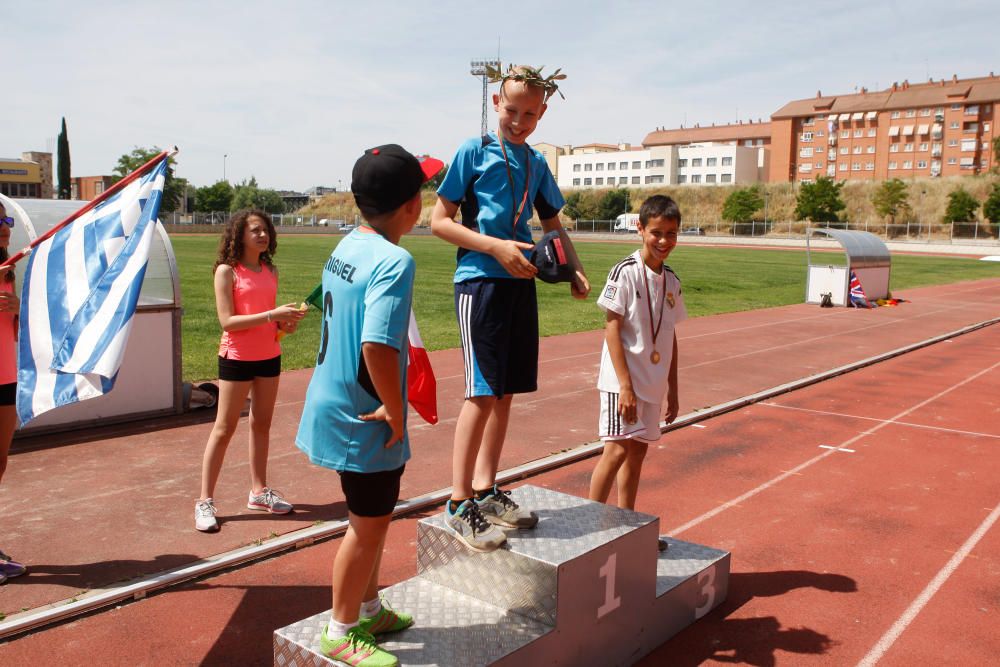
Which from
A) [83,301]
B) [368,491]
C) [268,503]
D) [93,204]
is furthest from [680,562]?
[93,204]

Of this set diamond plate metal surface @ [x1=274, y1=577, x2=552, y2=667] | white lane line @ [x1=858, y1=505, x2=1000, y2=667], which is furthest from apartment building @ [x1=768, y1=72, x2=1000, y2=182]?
diamond plate metal surface @ [x1=274, y1=577, x2=552, y2=667]

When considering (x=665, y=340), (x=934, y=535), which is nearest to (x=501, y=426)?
(x=665, y=340)

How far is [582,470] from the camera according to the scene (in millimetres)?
6375

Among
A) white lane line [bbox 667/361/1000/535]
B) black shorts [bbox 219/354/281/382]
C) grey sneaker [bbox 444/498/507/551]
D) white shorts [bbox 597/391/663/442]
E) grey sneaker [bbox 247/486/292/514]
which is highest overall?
black shorts [bbox 219/354/281/382]

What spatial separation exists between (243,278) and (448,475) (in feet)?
6.87

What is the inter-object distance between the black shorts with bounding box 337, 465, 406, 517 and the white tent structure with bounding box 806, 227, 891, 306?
1908 cm

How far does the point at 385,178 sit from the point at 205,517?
2.98 meters

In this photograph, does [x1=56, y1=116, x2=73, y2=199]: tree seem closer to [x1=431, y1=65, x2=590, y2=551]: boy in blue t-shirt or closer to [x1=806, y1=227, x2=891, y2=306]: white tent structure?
[x1=806, y1=227, x2=891, y2=306]: white tent structure

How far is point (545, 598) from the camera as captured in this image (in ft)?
10.4

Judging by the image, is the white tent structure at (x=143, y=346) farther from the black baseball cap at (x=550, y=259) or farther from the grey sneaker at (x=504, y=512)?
the black baseball cap at (x=550, y=259)

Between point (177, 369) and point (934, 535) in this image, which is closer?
point (934, 535)

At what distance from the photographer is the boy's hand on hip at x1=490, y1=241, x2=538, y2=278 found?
329 centimetres

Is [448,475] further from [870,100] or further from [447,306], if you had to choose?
[870,100]

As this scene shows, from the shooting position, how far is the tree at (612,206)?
105556mm
